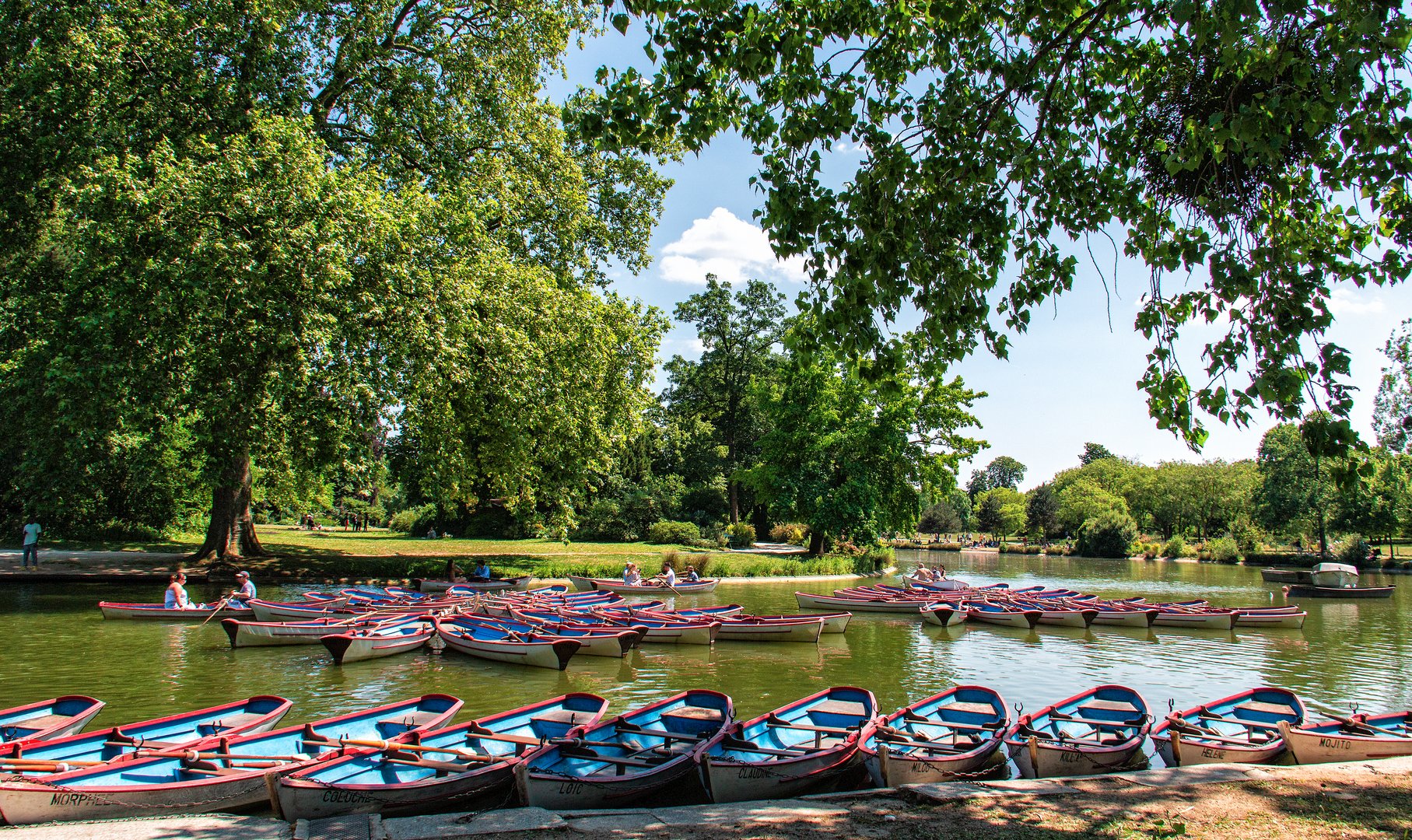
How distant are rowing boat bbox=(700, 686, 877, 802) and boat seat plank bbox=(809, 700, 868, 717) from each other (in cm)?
1

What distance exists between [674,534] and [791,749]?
126 ft

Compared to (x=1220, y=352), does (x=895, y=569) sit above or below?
below

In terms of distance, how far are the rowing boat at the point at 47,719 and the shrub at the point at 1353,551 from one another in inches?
2742

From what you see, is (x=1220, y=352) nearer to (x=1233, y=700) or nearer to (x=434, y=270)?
(x=1233, y=700)

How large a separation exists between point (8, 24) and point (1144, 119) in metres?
31.4

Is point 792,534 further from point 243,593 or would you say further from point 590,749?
point 590,749

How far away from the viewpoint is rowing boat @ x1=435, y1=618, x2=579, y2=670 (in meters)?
16.2

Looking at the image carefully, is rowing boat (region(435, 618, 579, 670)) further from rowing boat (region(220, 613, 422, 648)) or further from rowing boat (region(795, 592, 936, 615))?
rowing boat (region(795, 592, 936, 615))

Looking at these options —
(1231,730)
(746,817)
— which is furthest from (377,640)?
(1231,730)

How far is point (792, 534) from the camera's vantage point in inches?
2105

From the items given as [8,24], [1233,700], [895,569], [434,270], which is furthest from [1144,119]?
[895,569]

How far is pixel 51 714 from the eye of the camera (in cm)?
1002

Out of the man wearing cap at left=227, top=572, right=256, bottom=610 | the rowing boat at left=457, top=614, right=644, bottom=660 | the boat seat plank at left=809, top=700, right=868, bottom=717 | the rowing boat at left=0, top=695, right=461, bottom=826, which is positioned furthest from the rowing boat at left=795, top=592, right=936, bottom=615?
the rowing boat at left=0, top=695, right=461, bottom=826

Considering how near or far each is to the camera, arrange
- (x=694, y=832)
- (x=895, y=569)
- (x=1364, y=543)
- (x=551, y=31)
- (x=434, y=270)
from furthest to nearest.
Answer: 1. (x=1364, y=543)
2. (x=895, y=569)
3. (x=551, y=31)
4. (x=434, y=270)
5. (x=694, y=832)
